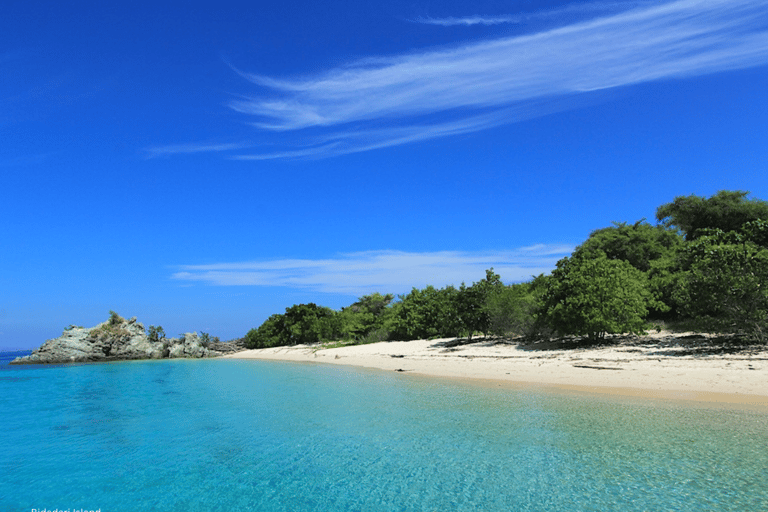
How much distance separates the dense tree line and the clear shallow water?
10.1 m

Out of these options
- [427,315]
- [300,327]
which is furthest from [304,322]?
[427,315]

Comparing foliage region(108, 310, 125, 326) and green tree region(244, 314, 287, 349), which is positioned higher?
foliage region(108, 310, 125, 326)

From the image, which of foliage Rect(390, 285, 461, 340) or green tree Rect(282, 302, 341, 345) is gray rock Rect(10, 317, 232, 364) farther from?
foliage Rect(390, 285, 461, 340)

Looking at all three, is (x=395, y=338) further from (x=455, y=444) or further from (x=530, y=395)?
(x=455, y=444)

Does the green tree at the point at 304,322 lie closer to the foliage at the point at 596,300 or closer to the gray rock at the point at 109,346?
the gray rock at the point at 109,346

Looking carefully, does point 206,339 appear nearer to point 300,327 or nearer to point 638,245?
point 300,327

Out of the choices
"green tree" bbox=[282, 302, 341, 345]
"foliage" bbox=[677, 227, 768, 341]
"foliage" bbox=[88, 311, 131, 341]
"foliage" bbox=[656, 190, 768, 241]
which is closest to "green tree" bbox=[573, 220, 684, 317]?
"foliage" bbox=[656, 190, 768, 241]

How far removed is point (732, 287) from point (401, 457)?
18611 mm

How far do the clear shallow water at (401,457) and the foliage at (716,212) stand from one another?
1234 inches

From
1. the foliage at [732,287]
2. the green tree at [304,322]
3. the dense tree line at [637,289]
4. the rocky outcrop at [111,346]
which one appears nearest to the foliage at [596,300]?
the dense tree line at [637,289]

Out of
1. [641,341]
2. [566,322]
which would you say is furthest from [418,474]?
[641,341]

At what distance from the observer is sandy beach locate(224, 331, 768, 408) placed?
642 inches

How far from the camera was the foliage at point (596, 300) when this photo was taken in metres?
25.9

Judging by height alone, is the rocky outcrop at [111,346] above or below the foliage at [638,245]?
below
